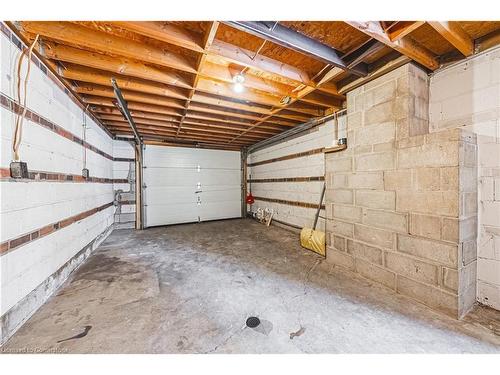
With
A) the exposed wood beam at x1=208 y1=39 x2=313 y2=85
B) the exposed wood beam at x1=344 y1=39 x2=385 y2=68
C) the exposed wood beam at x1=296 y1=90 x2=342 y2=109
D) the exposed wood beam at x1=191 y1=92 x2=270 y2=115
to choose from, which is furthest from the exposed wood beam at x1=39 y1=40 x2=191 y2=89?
the exposed wood beam at x1=344 y1=39 x2=385 y2=68

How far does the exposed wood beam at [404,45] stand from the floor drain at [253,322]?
8.70ft

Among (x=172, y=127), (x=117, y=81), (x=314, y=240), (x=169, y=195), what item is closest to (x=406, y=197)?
(x=314, y=240)

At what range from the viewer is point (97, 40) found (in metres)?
1.93

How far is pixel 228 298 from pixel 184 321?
0.52 meters

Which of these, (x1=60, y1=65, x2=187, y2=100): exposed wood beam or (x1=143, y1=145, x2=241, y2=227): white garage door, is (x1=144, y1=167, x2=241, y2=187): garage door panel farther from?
(x1=60, y1=65, x2=187, y2=100): exposed wood beam

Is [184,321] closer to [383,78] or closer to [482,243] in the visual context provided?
[482,243]

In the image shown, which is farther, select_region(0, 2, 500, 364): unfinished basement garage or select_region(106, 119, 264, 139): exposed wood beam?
select_region(106, 119, 264, 139): exposed wood beam

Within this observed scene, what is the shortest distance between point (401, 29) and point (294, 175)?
3511mm

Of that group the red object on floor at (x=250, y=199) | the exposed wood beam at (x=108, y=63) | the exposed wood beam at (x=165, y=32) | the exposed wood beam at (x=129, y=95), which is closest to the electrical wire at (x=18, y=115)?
the exposed wood beam at (x=108, y=63)

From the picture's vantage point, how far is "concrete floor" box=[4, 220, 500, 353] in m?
1.55

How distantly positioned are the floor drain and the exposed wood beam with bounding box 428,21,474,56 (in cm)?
295
